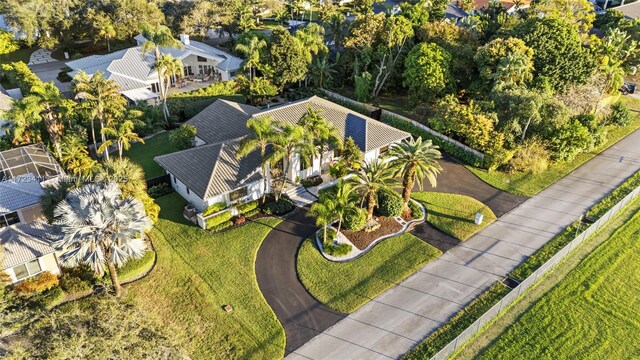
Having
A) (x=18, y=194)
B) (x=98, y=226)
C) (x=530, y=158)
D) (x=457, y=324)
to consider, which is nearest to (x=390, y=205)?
(x=457, y=324)

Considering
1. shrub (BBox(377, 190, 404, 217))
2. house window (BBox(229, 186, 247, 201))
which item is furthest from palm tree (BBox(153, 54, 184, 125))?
shrub (BBox(377, 190, 404, 217))

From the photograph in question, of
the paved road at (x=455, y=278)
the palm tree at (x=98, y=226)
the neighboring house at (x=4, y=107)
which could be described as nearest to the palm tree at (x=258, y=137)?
the palm tree at (x=98, y=226)

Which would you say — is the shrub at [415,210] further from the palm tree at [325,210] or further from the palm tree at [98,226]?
the palm tree at [98,226]

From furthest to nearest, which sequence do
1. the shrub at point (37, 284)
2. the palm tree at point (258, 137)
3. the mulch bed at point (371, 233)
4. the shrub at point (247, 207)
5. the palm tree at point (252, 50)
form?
the palm tree at point (252, 50) → the shrub at point (247, 207) → the palm tree at point (258, 137) → the mulch bed at point (371, 233) → the shrub at point (37, 284)

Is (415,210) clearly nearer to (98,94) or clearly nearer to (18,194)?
(98,94)

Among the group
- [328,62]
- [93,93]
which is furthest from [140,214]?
[328,62]

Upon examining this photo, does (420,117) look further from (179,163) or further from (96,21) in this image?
(96,21)

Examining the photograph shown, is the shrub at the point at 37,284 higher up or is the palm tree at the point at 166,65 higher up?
the palm tree at the point at 166,65
